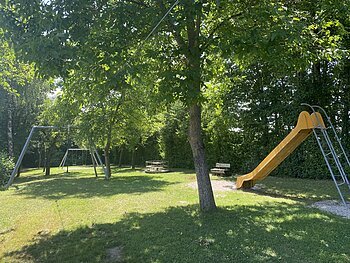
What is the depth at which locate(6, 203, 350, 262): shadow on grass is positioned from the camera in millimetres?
3713

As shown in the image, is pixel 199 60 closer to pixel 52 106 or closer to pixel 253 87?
pixel 253 87

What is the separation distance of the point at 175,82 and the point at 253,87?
9650mm

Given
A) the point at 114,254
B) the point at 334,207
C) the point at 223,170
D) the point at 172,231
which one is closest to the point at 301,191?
the point at 334,207

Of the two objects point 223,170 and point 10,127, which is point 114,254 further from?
point 10,127

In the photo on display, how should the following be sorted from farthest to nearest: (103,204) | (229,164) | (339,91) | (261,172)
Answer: (229,164)
(339,91)
(261,172)
(103,204)

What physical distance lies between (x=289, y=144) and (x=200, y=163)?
3.74 metres

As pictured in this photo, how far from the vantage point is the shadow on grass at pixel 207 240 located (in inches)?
146

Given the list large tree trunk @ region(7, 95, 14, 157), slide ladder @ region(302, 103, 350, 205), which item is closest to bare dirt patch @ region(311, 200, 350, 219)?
slide ladder @ region(302, 103, 350, 205)

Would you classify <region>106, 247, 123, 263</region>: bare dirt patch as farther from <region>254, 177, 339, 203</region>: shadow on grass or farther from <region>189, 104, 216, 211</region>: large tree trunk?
<region>254, 177, 339, 203</region>: shadow on grass

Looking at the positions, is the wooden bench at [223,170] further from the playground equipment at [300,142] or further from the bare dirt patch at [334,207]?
the bare dirt patch at [334,207]

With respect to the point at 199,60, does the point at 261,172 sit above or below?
below

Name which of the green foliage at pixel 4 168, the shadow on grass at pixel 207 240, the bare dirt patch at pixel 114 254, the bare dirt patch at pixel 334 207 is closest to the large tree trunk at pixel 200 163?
the shadow on grass at pixel 207 240

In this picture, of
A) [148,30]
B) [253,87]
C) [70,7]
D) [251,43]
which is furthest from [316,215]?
[253,87]

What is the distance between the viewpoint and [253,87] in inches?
537
